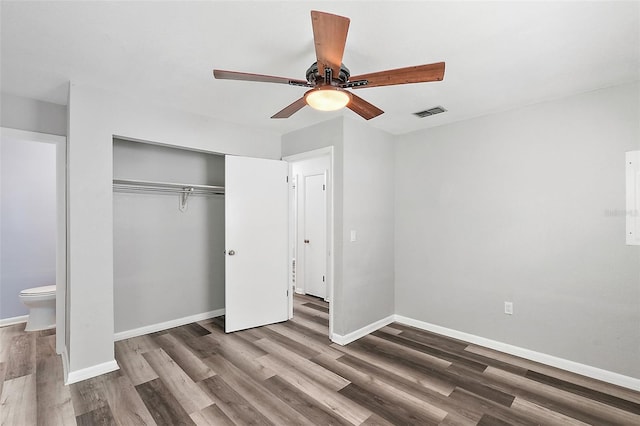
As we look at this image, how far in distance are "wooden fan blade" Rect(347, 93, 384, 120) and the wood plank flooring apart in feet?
7.23

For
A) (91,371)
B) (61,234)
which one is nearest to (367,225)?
(91,371)

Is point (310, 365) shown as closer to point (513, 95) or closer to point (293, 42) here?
point (293, 42)

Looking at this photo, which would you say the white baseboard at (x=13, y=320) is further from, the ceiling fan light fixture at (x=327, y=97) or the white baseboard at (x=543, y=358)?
the white baseboard at (x=543, y=358)

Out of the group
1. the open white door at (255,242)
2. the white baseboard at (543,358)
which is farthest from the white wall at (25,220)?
the white baseboard at (543,358)

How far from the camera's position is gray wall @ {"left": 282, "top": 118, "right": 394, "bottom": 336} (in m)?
3.39

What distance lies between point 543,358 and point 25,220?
624cm

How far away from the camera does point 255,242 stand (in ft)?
12.6

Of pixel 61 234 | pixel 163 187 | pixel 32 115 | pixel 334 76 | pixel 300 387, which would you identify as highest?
pixel 32 115

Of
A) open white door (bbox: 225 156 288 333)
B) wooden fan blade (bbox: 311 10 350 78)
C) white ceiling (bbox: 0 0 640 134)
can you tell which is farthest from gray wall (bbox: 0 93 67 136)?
wooden fan blade (bbox: 311 10 350 78)

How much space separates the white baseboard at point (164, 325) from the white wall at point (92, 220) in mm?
513

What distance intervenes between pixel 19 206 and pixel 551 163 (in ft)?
20.4

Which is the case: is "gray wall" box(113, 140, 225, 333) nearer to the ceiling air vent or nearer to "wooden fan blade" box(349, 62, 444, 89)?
the ceiling air vent

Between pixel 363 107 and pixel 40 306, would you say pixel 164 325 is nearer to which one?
pixel 40 306

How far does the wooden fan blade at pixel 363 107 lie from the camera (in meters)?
2.11
